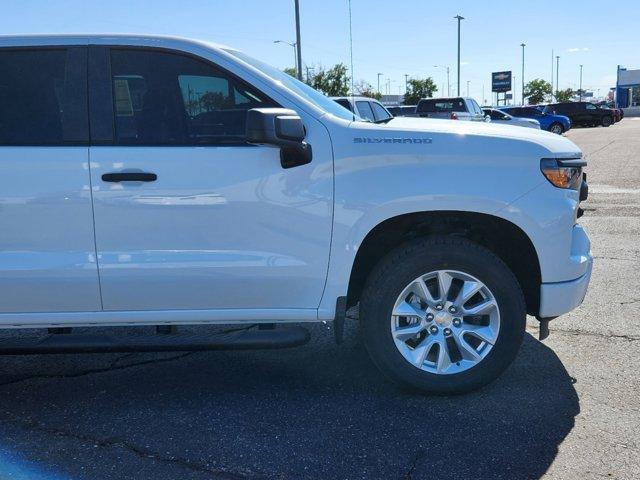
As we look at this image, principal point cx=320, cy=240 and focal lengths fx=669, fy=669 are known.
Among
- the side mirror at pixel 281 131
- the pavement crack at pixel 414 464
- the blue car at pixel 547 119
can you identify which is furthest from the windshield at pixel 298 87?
the blue car at pixel 547 119

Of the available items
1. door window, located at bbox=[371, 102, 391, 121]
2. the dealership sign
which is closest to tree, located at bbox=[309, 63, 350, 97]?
door window, located at bbox=[371, 102, 391, 121]

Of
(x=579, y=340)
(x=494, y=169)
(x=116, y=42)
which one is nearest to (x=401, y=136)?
(x=494, y=169)

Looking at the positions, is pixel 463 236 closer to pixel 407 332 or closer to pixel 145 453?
pixel 407 332

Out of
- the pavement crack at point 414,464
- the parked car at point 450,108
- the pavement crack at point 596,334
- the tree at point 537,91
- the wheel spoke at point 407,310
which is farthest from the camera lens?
the tree at point 537,91

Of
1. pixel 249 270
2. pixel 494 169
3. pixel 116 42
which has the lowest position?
pixel 249 270

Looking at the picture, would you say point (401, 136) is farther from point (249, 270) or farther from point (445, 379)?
point (445, 379)

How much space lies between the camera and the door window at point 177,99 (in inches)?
143

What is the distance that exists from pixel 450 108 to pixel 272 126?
72.6ft

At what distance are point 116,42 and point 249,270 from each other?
4.77ft

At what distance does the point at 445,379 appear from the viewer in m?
3.78

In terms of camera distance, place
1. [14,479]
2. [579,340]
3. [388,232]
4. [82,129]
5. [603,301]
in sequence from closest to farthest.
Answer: [14,479] < [82,129] < [388,232] < [579,340] < [603,301]

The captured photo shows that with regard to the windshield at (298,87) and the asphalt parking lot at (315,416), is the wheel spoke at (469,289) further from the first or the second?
the windshield at (298,87)

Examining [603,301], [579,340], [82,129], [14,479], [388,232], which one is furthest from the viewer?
[603,301]

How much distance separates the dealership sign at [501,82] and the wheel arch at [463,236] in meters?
85.6
